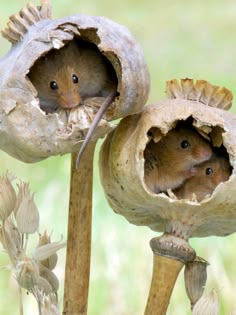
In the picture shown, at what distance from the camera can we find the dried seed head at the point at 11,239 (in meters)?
0.69

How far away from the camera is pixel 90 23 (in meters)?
0.70

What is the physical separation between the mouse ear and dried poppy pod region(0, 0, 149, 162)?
1.8 inches

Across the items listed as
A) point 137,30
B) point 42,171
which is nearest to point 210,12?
point 137,30

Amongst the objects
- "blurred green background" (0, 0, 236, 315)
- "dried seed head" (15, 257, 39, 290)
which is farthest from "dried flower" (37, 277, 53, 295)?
"blurred green background" (0, 0, 236, 315)

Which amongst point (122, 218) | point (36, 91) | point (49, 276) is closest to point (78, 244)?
point (49, 276)

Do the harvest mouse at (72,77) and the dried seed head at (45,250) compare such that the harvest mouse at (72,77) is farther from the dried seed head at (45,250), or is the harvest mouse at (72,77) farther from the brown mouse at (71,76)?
the dried seed head at (45,250)

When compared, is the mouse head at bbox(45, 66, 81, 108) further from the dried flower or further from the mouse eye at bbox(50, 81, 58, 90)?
the dried flower

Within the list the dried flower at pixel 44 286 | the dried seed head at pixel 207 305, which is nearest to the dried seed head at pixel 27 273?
the dried flower at pixel 44 286

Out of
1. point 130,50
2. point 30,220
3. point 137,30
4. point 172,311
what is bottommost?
point 172,311

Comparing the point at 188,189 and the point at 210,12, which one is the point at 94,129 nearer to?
the point at 188,189

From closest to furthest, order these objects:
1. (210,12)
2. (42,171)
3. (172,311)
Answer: (172,311) → (42,171) → (210,12)

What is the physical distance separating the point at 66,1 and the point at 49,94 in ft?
3.27

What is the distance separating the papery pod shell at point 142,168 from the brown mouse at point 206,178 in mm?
17

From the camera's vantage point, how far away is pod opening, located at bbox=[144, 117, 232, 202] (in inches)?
29.4
